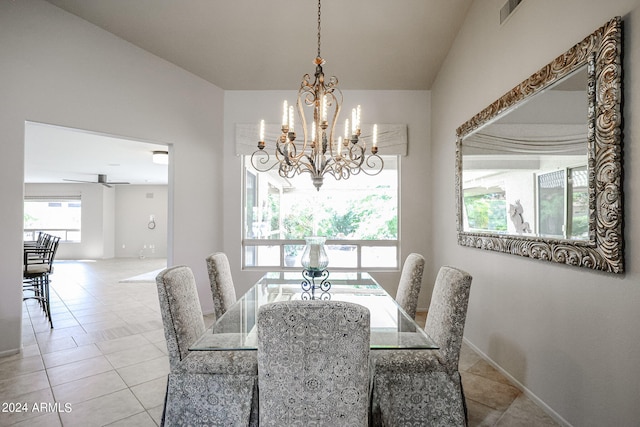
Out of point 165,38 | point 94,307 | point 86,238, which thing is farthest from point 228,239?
point 86,238

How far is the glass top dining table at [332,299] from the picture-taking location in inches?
58.4

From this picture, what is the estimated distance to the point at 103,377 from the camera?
242 cm

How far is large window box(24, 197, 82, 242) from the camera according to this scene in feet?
32.7

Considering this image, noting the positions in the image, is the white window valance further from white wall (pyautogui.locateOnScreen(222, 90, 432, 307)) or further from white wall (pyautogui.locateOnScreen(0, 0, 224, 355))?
white wall (pyautogui.locateOnScreen(0, 0, 224, 355))

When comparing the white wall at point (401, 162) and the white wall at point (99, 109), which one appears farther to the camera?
the white wall at point (401, 162)

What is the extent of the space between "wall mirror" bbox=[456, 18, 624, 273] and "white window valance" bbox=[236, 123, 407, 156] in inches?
53.0

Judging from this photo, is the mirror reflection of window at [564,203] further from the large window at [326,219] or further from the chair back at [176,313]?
the large window at [326,219]

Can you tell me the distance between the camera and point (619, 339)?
149 centimetres

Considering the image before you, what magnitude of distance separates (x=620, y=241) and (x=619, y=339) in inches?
18.3

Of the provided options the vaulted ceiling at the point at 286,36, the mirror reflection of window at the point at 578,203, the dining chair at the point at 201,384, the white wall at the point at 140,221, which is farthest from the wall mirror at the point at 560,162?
the white wall at the point at 140,221

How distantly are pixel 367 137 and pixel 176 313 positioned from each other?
10.5ft

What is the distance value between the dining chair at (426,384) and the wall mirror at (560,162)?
66 cm

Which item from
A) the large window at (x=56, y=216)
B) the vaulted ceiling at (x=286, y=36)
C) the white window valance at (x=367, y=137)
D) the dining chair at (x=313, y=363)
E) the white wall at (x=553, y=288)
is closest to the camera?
the dining chair at (x=313, y=363)

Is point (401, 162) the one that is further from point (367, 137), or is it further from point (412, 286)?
point (412, 286)
